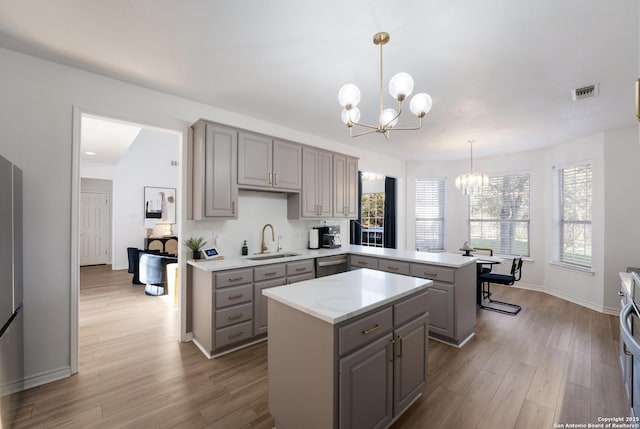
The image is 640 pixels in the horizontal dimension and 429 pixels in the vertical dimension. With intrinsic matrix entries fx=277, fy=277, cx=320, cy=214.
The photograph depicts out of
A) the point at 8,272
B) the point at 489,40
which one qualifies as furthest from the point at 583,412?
the point at 8,272

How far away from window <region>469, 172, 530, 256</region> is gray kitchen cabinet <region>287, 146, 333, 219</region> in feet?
12.3

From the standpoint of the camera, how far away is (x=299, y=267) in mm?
3469

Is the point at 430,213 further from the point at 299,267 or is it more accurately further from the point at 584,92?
the point at 299,267

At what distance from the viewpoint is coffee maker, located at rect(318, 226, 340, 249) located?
4.37m

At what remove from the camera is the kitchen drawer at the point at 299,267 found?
336 centimetres

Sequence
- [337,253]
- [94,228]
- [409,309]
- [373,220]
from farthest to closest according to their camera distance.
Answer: [94,228] < [373,220] < [337,253] < [409,309]

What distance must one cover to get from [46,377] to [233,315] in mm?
1544

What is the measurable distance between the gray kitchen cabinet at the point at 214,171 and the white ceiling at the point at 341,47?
419mm

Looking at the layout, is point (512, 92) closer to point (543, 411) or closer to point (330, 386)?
point (543, 411)

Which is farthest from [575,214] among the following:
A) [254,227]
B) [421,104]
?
[254,227]

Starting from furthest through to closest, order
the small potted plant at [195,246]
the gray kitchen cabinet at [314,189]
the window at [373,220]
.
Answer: the window at [373,220] → the gray kitchen cabinet at [314,189] → the small potted plant at [195,246]

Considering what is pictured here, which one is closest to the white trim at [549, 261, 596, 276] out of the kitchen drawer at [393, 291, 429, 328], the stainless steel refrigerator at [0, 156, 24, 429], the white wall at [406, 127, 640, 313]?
the white wall at [406, 127, 640, 313]

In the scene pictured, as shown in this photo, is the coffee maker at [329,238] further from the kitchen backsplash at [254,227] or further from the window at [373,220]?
the window at [373,220]

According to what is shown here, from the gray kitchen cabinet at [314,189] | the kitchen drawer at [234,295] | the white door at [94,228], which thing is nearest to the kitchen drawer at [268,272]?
the kitchen drawer at [234,295]
